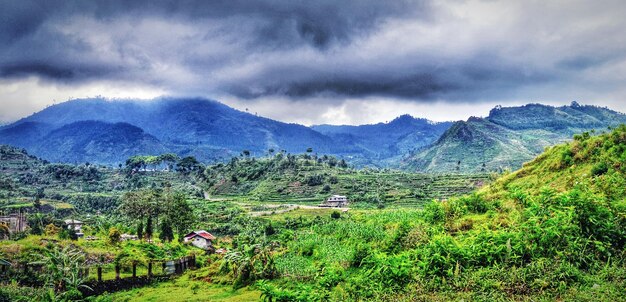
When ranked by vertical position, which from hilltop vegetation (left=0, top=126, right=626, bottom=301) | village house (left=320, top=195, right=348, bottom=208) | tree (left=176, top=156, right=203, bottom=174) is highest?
tree (left=176, top=156, right=203, bottom=174)

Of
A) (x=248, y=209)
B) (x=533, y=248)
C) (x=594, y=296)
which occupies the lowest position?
(x=248, y=209)

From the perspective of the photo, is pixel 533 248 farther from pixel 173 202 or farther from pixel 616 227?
pixel 173 202

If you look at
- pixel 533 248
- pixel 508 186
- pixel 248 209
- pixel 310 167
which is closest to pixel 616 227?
pixel 533 248

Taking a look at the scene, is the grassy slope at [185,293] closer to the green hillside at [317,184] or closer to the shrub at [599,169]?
the shrub at [599,169]

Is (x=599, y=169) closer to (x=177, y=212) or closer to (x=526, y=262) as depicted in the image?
(x=526, y=262)

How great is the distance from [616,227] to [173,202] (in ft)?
182

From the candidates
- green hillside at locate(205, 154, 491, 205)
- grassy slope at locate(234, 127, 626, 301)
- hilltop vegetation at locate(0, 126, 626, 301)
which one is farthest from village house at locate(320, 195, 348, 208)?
grassy slope at locate(234, 127, 626, 301)

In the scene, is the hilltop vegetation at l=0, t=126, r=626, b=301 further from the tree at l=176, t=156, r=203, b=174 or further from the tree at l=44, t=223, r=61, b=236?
the tree at l=176, t=156, r=203, b=174

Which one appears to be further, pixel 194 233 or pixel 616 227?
pixel 194 233

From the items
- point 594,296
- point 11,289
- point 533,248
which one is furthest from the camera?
point 11,289

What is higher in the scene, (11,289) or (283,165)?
(283,165)

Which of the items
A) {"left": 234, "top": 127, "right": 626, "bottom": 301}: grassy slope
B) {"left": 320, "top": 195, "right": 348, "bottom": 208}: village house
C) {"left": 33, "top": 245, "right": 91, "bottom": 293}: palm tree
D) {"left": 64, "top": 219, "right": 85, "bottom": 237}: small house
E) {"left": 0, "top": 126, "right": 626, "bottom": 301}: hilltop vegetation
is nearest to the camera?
{"left": 234, "top": 127, "right": 626, "bottom": 301}: grassy slope

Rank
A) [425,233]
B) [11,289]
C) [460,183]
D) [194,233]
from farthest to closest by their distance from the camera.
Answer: [460,183]
[194,233]
[11,289]
[425,233]

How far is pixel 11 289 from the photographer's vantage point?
2447 cm
